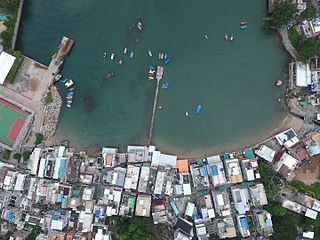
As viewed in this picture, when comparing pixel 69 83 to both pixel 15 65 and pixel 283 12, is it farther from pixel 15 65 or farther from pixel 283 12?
pixel 283 12

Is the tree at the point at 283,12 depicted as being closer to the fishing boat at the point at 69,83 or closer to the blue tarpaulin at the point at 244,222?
the blue tarpaulin at the point at 244,222

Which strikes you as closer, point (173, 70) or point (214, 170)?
point (214, 170)

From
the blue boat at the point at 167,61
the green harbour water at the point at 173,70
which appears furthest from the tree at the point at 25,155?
the blue boat at the point at 167,61

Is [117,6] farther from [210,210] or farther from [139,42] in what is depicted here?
[210,210]

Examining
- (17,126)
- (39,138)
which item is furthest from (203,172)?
(17,126)

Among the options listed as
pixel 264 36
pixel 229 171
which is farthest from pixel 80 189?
pixel 264 36

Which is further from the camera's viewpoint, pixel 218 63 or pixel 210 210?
pixel 218 63
